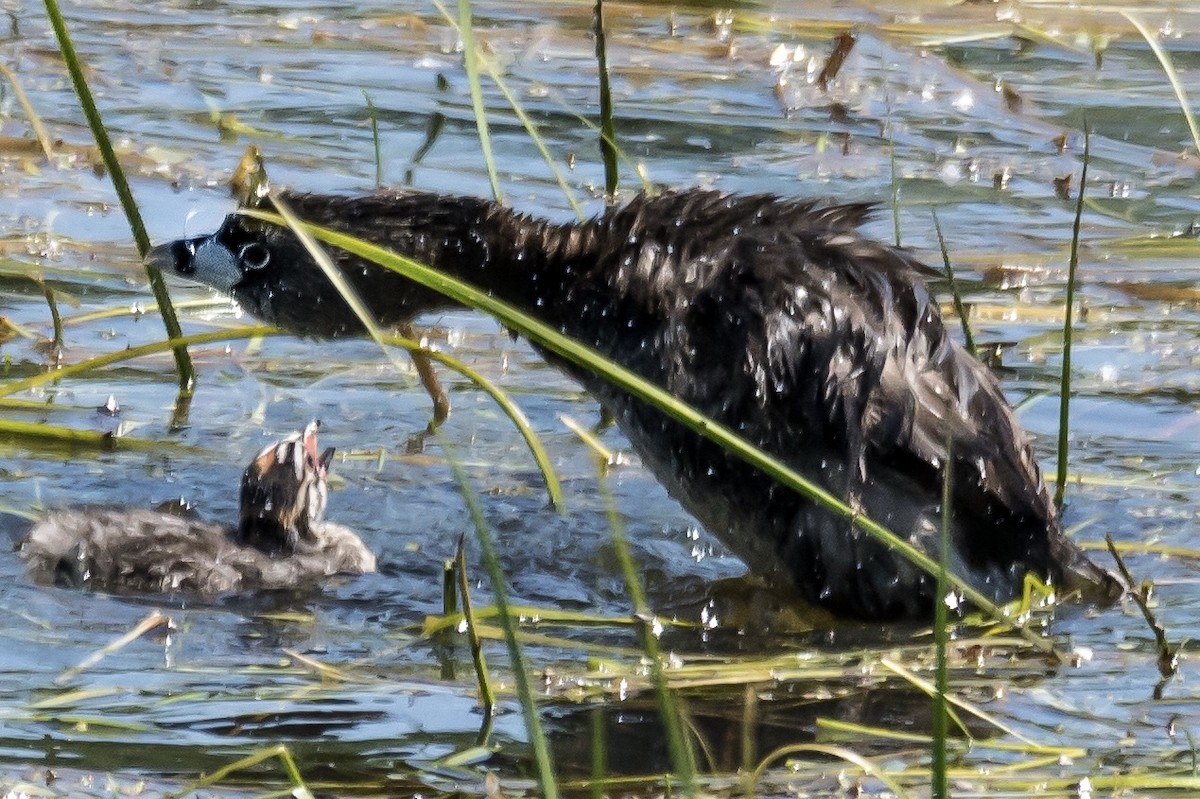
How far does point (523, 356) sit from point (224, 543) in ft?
5.97

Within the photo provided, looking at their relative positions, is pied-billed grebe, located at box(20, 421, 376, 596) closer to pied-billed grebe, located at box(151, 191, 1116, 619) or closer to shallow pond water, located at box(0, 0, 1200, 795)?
shallow pond water, located at box(0, 0, 1200, 795)

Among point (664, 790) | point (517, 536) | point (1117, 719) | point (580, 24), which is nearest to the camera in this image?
point (664, 790)

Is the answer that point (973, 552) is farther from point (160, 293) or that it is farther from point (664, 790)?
point (160, 293)

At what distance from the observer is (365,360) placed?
7305 mm

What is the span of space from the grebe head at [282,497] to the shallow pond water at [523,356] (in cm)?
23

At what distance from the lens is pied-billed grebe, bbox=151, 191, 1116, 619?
17.6 feet

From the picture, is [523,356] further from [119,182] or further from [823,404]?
[823,404]

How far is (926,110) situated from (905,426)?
4.98 m

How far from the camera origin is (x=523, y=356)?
7.29 meters

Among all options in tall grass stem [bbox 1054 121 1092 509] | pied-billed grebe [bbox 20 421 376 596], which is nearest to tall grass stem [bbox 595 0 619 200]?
pied-billed grebe [bbox 20 421 376 596]

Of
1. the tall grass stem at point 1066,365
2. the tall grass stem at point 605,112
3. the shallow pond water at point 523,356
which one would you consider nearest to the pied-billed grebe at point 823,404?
the tall grass stem at point 1066,365

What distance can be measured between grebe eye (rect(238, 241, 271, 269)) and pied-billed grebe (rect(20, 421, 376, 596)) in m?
0.70

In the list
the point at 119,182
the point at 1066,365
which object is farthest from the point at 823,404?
the point at 119,182

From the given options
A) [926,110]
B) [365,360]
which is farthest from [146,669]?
[926,110]
